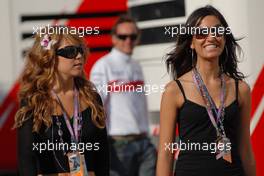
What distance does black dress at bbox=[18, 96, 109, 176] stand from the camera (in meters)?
4.73

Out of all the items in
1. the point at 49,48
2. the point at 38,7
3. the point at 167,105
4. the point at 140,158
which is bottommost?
the point at 140,158

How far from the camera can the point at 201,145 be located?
4.36 m

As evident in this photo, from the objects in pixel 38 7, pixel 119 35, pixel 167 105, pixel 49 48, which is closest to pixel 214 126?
pixel 167 105

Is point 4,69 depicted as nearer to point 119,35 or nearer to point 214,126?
point 119,35

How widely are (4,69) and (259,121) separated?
2.91 meters

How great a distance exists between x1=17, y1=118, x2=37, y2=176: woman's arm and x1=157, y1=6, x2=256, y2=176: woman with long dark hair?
0.68 metres

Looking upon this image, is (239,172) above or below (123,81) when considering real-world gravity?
below

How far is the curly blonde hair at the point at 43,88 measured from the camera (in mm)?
4770

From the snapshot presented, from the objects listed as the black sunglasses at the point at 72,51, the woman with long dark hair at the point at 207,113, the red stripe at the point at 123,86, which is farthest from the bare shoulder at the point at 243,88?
the red stripe at the point at 123,86

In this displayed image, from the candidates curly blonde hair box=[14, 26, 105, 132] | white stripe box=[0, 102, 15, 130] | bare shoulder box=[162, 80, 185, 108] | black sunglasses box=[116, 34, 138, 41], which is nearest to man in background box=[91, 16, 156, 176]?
black sunglasses box=[116, 34, 138, 41]

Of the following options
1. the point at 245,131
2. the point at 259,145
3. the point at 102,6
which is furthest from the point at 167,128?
the point at 102,6

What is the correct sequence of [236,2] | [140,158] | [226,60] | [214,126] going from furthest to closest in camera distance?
[140,158]
[236,2]
[226,60]
[214,126]

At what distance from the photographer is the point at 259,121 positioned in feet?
17.4

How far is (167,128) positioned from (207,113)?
22 centimetres
